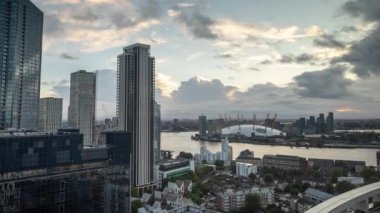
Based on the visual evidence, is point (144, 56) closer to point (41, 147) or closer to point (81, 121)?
point (41, 147)

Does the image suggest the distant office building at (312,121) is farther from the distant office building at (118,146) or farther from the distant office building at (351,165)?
the distant office building at (118,146)

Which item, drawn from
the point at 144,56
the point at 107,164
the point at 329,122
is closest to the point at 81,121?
the point at 144,56

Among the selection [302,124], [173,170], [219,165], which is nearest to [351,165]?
[219,165]

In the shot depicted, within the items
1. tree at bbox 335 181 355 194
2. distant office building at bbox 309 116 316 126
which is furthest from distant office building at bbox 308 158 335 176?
distant office building at bbox 309 116 316 126

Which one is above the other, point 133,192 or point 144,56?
point 144,56

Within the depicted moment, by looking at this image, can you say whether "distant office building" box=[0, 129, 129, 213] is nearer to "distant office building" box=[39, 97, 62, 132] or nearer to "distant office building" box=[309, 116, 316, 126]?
"distant office building" box=[39, 97, 62, 132]

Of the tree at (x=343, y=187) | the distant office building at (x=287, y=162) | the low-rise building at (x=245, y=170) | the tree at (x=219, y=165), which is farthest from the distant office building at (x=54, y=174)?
the distant office building at (x=287, y=162)
